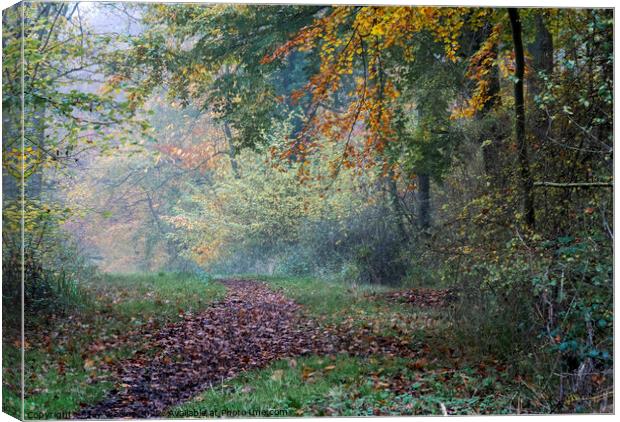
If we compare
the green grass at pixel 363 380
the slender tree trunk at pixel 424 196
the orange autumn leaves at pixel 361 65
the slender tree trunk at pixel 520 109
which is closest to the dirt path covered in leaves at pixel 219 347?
the green grass at pixel 363 380

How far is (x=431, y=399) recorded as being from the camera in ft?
20.2

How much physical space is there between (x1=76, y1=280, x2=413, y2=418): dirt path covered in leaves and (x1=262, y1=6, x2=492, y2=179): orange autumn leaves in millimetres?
1378

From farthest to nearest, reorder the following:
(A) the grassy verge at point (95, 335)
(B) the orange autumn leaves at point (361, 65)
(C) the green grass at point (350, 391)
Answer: (B) the orange autumn leaves at point (361, 65), (C) the green grass at point (350, 391), (A) the grassy verge at point (95, 335)

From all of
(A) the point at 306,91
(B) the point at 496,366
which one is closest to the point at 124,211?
(A) the point at 306,91

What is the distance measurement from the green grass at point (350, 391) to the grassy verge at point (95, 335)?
0.72 metres

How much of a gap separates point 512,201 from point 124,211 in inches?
130

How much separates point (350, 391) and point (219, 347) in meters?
1.15

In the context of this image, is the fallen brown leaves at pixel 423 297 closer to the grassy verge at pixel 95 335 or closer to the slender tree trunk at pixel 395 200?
the slender tree trunk at pixel 395 200

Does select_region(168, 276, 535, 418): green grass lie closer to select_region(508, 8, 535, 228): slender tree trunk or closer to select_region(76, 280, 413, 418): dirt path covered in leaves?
select_region(76, 280, 413, 418): dirt path covered in leaves

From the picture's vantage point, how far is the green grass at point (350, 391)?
6051 mm

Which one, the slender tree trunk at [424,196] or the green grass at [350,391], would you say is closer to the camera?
the green grass at [350,391]

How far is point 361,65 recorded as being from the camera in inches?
263

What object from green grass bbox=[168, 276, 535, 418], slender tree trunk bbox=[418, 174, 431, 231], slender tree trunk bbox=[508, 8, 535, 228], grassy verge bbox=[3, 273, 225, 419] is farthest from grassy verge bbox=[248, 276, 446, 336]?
slender tree trunk bbox=[508, 8, 535, 228]

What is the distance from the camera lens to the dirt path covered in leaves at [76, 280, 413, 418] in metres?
5.98
